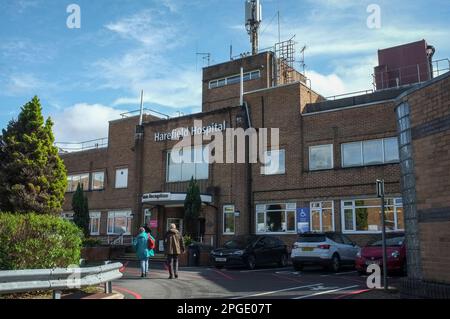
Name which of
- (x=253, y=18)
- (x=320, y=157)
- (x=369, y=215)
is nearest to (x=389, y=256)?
(x=369, y=215)

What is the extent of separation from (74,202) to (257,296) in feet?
62.6

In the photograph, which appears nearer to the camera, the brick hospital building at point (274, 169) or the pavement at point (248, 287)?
the pavement at point (248, 287)

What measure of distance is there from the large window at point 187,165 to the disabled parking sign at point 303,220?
654 cm

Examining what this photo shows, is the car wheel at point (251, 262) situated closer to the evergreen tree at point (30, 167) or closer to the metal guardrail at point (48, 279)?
→ the evergreen tree at point (30, 167)

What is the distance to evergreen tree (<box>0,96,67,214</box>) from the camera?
639 inches

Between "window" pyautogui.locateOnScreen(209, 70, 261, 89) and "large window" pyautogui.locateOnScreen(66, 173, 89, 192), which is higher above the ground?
"window" pyautogui.locateOnScreen(209, 70, 261, 89)

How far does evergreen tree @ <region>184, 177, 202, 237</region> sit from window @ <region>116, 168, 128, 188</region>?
355 inches

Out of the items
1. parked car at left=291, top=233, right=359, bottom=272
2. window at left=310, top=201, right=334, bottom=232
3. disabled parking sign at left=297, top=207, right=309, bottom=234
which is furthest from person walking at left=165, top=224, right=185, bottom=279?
window at left=310, top=201, right=334, bottom=232

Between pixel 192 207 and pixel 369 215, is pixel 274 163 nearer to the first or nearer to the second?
pixel 192 207

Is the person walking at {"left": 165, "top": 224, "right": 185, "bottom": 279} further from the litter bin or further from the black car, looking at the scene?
the litter bin

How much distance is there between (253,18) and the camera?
128ft

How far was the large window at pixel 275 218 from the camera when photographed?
84.4 ft

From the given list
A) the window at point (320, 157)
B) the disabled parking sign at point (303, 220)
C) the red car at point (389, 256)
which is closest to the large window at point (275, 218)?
the disabled parking sign at point (303, 220)

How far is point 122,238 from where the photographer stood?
33094mm
